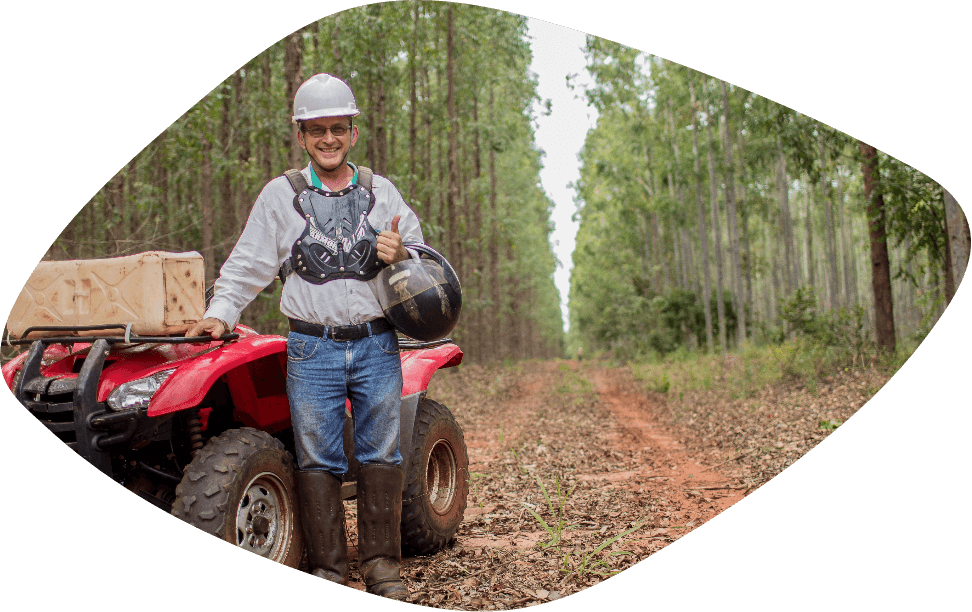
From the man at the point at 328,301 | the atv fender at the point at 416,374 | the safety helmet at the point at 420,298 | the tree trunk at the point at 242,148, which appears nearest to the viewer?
the safety helmet at the point at 420,298

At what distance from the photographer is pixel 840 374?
24.0 feet

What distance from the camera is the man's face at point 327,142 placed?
2.69 m

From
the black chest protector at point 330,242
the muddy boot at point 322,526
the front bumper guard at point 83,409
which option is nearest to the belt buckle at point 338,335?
the black chest protector at point 330,242

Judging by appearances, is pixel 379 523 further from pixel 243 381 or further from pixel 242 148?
pixel 242 148

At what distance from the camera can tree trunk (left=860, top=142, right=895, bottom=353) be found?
8.58 metres

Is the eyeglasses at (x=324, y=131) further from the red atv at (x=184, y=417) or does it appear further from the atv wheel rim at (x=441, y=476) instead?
the atv wheel rim at (x=441, y=476)

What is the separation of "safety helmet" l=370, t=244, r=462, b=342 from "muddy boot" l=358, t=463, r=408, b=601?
2.29 ft

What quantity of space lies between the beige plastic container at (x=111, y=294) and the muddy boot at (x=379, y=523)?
1.03 metres

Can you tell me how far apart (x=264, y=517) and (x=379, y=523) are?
50cm

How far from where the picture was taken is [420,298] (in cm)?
253

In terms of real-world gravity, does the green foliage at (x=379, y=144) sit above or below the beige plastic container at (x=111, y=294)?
above

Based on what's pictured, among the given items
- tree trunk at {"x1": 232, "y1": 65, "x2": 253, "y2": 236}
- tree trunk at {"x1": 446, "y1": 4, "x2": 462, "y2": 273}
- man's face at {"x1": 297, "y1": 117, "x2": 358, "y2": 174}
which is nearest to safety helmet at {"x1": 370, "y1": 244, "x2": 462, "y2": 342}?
man's face at {"x1": 297, "y1": 117, "x2": 358, "y2": 174}

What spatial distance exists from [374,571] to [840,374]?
6273 millimetres

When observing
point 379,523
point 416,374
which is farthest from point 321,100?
point 379,523
